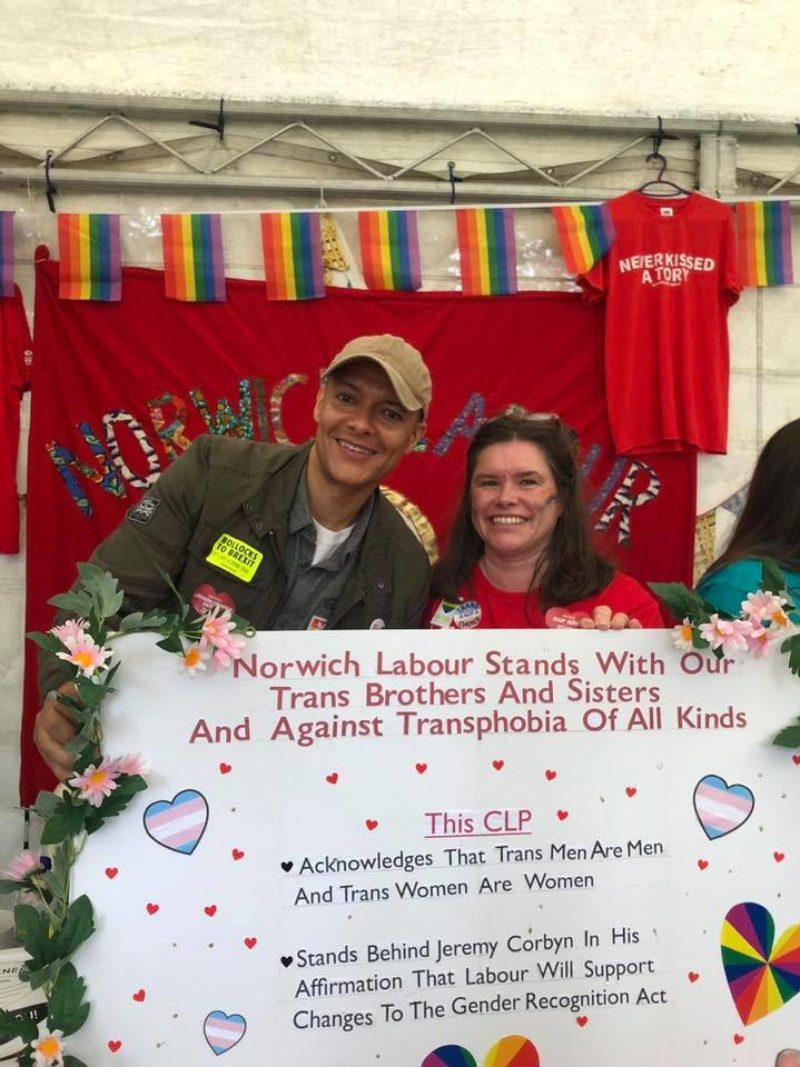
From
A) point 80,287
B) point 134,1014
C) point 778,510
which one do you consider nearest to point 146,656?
point 134,1014

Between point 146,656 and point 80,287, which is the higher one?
point 80,287

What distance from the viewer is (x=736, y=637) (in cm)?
118

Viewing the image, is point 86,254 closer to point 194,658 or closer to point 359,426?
point 359,426

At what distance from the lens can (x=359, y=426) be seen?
1588mm

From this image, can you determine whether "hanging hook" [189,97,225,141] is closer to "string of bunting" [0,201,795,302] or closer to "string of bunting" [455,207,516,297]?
"string of bunting" [0,201,795,302]

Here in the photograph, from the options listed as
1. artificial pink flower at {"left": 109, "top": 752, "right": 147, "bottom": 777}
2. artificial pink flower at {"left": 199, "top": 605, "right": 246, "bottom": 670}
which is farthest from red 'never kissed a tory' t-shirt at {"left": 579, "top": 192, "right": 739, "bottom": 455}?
artificial pink flower at {"left": 109, "top": 752, "right": 147, "bottom": 777}

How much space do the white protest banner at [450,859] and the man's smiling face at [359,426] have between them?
0.52 metres

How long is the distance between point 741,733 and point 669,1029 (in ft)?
1.41

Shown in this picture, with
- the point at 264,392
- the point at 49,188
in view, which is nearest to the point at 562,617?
the point at 264,392

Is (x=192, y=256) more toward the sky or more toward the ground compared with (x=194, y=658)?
more toward the sky

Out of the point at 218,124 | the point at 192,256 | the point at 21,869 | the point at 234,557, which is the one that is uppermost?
the point at 218,124

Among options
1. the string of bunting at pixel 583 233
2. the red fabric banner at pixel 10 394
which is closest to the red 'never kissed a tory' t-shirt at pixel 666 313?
the string of bunting at pixel 583 233

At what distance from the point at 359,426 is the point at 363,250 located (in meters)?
1.45

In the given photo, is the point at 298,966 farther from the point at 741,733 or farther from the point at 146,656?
the point at 741,733
